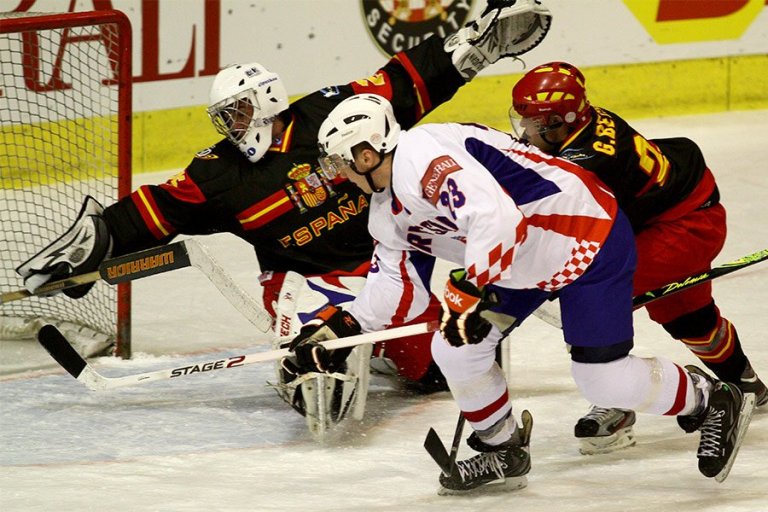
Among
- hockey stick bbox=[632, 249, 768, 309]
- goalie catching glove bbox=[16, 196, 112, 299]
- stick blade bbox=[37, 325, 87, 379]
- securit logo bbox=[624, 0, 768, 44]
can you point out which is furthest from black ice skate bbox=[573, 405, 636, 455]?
securit logo bbox=[624, 0, 768, 44]

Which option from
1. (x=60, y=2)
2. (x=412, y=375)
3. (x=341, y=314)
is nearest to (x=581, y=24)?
(x=60, y=2)

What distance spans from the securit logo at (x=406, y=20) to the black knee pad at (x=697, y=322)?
3070mm

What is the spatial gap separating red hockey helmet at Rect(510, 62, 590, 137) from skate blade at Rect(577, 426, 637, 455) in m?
0.81

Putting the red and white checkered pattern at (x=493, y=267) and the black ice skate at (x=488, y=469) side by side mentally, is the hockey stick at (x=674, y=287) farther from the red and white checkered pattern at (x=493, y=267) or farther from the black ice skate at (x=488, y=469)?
the red and white checkered pattern at (x=493, y=267)

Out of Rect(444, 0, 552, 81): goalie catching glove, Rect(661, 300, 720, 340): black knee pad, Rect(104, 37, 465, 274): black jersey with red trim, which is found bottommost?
Rect(661, 300, 720, 340): black knee pad

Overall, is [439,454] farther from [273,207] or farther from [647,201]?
[273,207]

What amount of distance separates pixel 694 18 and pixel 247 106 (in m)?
3.84

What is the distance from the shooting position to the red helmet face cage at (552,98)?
3627mm

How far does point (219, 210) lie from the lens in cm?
401

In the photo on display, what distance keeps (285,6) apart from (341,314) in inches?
123

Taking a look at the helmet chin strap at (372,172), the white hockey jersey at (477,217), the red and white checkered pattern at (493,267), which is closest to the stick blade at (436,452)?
the white hockey jersey at (477,217)

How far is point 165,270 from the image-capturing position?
409 centimetres

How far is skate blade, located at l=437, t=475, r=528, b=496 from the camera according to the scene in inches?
132

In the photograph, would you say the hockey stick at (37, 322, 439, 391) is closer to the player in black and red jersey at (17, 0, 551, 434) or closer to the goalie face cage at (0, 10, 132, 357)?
the player in black and red jersey at (17, 0, 551, 434)
